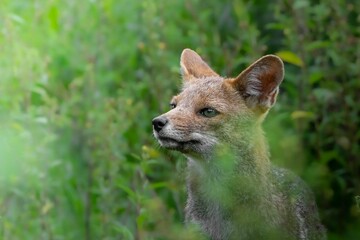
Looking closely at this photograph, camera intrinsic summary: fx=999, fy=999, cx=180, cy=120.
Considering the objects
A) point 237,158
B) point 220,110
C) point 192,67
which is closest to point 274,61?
point 220,110

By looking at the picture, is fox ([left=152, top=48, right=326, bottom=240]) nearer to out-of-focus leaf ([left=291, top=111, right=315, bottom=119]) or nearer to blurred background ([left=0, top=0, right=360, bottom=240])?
blurred background ([left=0, top=0, right=360, bottom=240])

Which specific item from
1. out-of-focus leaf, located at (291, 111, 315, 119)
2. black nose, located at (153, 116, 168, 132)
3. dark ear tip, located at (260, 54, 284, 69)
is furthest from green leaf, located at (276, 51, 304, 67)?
black nose, located at (153, 116, 168, 132)

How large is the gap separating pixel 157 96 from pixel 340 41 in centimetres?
185

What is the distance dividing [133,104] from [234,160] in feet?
11.1

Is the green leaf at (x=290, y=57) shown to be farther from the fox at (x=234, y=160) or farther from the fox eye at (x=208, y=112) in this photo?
the fox eye at (x=208, y=112)

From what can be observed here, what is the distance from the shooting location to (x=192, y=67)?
8023mm

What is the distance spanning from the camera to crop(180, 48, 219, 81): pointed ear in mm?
7906

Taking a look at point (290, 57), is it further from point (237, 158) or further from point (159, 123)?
point (159, 123)

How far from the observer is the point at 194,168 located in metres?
7.24

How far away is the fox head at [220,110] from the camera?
22.8 feet

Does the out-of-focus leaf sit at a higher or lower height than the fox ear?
lower

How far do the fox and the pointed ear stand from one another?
16.7 inches

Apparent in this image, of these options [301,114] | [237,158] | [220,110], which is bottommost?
[301,114]

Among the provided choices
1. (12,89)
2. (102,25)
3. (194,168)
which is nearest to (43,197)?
(12,89)
